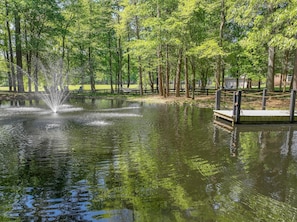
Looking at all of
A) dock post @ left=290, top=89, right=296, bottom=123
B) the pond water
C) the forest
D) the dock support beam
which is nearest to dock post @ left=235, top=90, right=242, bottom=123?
the dock support beam

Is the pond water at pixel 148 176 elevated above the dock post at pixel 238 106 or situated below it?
below

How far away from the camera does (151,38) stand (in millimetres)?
22234

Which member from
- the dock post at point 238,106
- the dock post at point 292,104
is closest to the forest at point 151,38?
the dock post at point 292,104

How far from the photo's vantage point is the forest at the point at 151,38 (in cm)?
1883

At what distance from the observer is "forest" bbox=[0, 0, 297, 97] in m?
18.8

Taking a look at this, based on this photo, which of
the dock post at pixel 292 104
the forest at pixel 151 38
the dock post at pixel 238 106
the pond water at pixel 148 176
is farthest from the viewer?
the forest at pixel 151 38

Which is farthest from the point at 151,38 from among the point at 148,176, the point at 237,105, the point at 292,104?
the point at 148,176

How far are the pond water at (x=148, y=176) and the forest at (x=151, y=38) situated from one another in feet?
22.5

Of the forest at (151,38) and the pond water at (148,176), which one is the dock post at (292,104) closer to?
the pond water at (148,176)

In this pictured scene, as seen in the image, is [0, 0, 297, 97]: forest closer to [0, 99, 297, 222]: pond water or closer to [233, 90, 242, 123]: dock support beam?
[233, 90, 242, 123]: dock support beam

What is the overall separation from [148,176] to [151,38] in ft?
61.1

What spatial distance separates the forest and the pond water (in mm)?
6855

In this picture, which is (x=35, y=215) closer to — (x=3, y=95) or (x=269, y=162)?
(x=269, y=162)

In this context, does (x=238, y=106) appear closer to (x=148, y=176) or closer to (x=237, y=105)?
(x=237, y=105)
